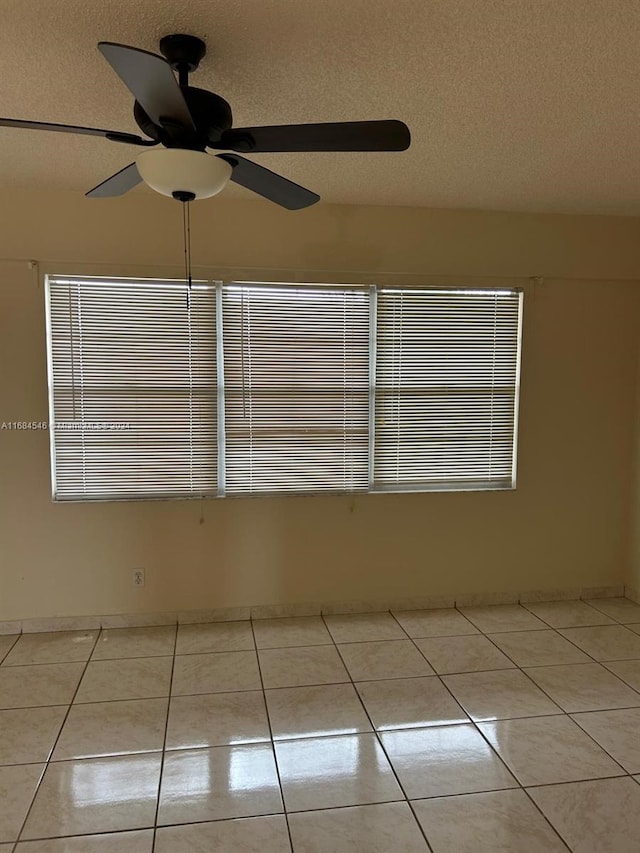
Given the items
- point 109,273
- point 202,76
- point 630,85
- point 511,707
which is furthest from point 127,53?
point 511,707

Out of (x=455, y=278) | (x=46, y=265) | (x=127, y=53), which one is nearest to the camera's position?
(x=127, y=53)

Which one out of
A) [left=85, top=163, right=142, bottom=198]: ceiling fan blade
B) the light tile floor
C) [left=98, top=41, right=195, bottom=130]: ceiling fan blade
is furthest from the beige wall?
[left=98, top=41, right=195, bottom=130]: ceiling fan blade

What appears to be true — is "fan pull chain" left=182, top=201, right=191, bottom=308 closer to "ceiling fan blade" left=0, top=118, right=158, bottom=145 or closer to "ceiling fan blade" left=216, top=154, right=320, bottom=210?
"ceiling fan blade" left=216, top=154, right=320, bottom=210

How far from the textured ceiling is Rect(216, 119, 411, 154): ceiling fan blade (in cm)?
32

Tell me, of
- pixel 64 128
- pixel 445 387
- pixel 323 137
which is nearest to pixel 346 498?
pixel 445 387

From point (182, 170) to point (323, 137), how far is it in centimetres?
41

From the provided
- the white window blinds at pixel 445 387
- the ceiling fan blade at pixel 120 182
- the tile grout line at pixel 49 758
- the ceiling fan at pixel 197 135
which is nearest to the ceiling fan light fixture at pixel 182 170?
the ceiling fan at pixel 197 135

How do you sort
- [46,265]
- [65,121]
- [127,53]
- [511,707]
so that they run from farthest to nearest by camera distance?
[46,265]
[511,707]
[65,121]
[127,53]

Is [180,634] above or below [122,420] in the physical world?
below

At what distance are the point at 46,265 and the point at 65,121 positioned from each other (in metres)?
1.05

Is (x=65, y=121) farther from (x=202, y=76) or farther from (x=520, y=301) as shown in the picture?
(x=520, y=301)

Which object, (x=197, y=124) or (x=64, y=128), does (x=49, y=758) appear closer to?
(x=64, y=128)

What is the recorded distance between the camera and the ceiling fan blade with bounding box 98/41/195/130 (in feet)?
4.16

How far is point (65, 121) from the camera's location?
7.71 ft
